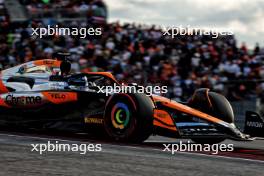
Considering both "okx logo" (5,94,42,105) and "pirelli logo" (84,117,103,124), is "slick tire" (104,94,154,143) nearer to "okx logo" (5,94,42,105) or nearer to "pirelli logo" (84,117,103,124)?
"pirelli logo" (84,117,103,124)

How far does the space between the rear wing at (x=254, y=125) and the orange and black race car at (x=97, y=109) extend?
15 cm

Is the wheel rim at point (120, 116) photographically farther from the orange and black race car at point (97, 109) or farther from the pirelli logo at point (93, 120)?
the pirelli logo at point (93, 120)

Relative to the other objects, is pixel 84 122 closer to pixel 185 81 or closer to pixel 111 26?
pixel 185 81

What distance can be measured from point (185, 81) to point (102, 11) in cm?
756

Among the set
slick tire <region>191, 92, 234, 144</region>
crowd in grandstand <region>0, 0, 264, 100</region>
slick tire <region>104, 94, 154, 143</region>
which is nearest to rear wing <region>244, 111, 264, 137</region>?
slick tire <region>191, 92, 234, 144</region>

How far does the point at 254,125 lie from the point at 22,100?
12.5ft

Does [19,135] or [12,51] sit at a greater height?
[12,51]

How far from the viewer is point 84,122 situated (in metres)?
9.10

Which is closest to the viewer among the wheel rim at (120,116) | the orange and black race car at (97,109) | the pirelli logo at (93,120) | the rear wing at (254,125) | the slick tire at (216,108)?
the orange and black race car at (97,109)

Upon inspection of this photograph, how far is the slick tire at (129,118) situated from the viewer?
8.30m

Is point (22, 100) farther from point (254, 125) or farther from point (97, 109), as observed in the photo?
point (254, 125)

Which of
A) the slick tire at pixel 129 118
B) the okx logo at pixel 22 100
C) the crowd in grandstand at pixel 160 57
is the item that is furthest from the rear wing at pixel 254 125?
the crowd in grandstand at pixel 160 57

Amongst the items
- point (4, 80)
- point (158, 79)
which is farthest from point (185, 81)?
point (4, 80)

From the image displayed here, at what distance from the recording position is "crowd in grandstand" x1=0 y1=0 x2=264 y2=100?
16.2m
